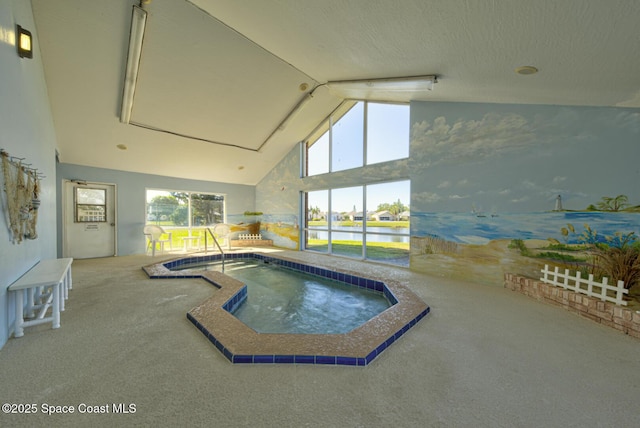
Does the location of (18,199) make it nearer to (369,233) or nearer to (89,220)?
(89,220)

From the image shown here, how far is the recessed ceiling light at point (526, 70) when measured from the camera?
276cm

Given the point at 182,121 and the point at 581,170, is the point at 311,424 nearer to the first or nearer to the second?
the point at 581,170

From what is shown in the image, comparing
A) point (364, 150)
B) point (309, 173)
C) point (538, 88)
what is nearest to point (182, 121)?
point (309, 173)

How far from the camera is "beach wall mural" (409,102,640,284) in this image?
129 inches

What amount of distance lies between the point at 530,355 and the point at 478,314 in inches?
34.0

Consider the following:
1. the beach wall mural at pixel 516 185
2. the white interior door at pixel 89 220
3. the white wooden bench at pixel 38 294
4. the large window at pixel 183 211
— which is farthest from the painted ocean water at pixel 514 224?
the white interior door at pixel 89 220

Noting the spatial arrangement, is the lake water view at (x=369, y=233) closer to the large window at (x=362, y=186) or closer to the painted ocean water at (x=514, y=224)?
the large window at (x=362, y=186)

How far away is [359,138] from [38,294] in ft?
20.5

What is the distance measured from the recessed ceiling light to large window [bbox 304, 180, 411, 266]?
263cm

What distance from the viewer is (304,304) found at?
3.76m

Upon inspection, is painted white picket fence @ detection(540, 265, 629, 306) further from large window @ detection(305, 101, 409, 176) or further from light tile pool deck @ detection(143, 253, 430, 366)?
large window @ detection(305, 101, 409, 176)

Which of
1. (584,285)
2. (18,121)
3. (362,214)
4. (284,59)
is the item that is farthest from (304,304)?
(284,59)

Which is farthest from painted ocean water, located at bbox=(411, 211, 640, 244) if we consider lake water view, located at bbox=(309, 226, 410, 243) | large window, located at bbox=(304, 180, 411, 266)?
large window, located at bbox=(304, 180, 411, 266)

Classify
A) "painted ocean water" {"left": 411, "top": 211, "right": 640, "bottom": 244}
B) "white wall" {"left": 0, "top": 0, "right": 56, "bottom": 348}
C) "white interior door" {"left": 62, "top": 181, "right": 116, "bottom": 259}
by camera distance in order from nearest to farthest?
1. "white wall" {"left": 0, "top": 0, "right": 56, "bottom": 348}
2. "painted ocean water" {"left": 411, "top": 211, "right": 640, "bottom": 244}
3. "white interior door" {"left": 62, "top": 181, "right": 116, "bottom": 259}
